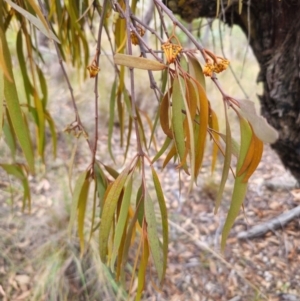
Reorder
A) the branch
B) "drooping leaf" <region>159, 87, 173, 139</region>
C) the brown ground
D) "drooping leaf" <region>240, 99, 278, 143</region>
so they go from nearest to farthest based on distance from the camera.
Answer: "drooping leaf" <region>240, 99, 278, 143</region> → "drooping leaf" <region>159, 87, 173, 139</region> → the brown ground → the branch

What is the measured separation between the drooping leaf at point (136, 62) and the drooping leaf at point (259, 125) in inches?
3.5

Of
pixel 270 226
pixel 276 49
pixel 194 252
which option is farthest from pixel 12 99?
pixel 270 226

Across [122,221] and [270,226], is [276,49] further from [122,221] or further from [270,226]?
[270,226]

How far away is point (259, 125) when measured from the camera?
342mm

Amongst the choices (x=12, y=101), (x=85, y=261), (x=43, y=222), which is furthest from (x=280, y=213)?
(x=12, y=101)


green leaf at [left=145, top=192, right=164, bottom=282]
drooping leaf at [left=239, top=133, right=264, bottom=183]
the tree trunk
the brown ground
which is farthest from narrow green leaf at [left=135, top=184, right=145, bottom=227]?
the brown ground

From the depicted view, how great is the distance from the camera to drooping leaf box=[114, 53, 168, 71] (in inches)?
14.7

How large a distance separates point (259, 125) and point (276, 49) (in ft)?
2.15

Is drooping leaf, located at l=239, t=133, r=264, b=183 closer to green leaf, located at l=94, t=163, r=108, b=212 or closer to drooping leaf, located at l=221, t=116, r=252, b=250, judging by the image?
drooping leaf, located at l=221, t=116, r=252, b=250

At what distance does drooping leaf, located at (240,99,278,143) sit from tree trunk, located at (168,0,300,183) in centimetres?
52

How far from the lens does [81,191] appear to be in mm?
714

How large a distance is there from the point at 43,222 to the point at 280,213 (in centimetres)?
98

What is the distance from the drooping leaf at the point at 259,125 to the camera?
328 millimetres

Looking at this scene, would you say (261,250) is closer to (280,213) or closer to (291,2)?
(280,213)
